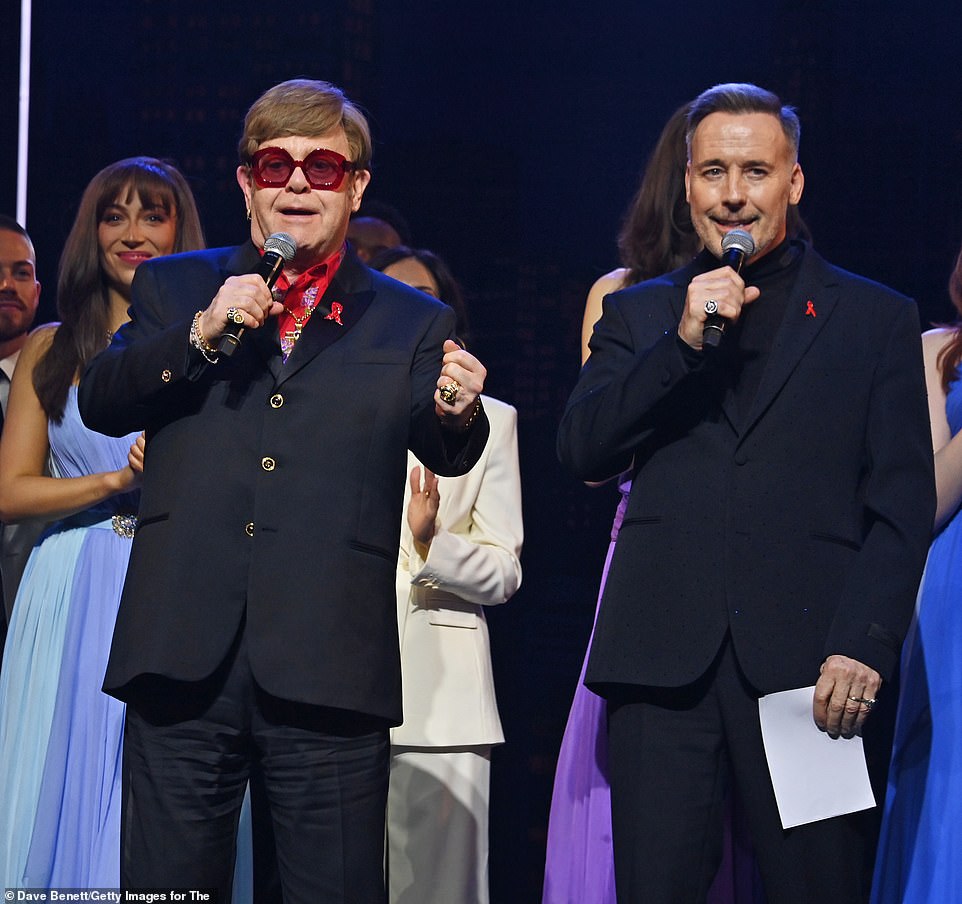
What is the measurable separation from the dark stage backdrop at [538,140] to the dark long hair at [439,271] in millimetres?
434

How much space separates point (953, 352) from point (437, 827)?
1520mm

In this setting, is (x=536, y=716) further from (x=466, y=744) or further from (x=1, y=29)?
(x=1, y=29)

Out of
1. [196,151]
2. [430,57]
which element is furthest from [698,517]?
[196,151]

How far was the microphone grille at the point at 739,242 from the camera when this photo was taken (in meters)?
2.26

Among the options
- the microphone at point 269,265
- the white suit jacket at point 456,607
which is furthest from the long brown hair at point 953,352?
the microphone at point 269,265

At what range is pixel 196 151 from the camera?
413 cm

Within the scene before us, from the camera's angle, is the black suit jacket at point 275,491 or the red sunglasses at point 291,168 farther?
the red sunglasses at point 291,168

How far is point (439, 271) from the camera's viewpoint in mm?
3492

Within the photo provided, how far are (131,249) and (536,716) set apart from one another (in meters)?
1.63

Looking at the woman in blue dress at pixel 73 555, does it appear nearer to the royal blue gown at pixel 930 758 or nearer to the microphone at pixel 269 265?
the microphone at pixel 269 265

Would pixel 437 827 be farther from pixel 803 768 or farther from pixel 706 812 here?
pixel 803 768

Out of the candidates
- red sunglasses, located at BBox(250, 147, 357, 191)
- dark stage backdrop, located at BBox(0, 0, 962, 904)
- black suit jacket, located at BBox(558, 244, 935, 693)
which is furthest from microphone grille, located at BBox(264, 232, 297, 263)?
dark stage backdrop, located at BBox(0, 0, 962, 904)

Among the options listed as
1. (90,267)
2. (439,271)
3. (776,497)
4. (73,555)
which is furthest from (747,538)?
(90,267)

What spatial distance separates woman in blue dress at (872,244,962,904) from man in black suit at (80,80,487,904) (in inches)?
46.2
